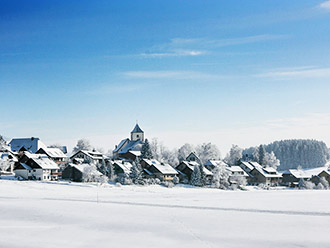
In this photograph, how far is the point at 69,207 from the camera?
31219 mm

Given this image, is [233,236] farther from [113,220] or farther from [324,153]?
[324,153]

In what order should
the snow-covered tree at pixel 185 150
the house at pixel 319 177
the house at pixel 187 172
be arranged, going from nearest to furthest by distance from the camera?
the house at pixel 187 172, the house at pixel 319 177, the snow-covered tree at pixel 185 150

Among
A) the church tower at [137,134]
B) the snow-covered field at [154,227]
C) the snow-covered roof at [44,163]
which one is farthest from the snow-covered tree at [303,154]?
the snow-covered field at [154,227]

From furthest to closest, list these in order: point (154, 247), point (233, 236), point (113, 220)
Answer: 1. point (113, 220)
2. point (233, 236)
3. point (154, 247)

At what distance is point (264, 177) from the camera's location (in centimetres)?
9950

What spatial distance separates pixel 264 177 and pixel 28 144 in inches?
2463

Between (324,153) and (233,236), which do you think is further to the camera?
(324,153)

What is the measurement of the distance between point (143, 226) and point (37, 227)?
6.33 m

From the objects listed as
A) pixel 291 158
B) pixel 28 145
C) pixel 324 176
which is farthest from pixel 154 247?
pixel 291 158

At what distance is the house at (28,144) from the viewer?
92.5 m

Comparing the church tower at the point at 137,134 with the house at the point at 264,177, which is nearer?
the house at the point at 264,177

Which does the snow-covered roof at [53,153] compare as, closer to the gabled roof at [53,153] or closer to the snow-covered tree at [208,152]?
the gabled roof at [53,153]

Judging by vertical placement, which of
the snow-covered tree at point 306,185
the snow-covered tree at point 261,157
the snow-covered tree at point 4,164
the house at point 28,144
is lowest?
the snow-covered tree at point 306,185

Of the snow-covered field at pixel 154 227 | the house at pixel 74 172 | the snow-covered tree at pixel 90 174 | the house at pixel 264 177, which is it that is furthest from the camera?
the house at pixel 264 177
